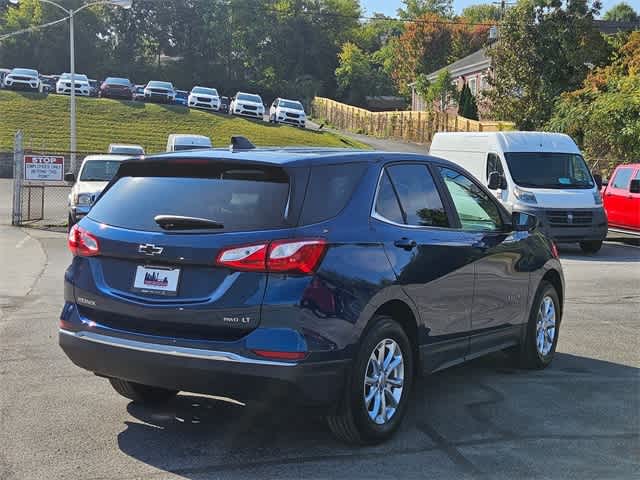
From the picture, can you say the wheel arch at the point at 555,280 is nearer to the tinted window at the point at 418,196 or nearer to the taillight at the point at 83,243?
the tinted window at the point at 418,196

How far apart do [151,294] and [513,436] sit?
7.83 feet

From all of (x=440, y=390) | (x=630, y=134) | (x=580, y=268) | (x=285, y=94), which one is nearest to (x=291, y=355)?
(x=440, y=390)

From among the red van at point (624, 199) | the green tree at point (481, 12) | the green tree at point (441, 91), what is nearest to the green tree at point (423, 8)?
the green tree at point (481, 12)

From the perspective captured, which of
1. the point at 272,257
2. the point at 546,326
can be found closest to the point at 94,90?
the point at 546,326

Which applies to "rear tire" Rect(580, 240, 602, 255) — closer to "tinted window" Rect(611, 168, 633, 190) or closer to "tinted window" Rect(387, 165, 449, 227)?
"tinted window" Rect(611, 168, 633, 190)

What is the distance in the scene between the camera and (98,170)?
19234mm

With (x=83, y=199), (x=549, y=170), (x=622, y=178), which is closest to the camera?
(x=549, y=170)

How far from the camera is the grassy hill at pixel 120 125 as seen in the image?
46.3m

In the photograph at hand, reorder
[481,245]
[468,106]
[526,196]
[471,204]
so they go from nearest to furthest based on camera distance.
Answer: [481,245], [471,204], [526,196], [468,106]

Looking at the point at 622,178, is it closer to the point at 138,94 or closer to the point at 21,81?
the point at 21,81

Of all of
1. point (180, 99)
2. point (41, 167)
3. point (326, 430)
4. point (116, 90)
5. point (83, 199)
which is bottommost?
point (326, 430)

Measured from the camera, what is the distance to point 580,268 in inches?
576

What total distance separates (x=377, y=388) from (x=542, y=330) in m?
2.61

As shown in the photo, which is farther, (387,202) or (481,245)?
(481,245)
